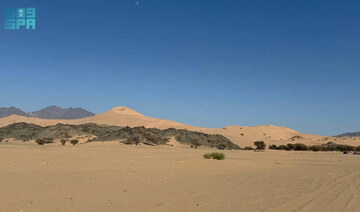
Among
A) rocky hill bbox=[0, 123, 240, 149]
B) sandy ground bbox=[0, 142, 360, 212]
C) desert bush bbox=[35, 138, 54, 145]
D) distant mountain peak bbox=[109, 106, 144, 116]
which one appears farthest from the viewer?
distant mountain peak bbox=[109, 106, 144, 116]

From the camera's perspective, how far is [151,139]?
40.1m

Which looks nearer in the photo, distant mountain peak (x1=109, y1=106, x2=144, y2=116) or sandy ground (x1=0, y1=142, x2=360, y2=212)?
sandy ground (x1=0, y1=142, x2=360, y2=212)

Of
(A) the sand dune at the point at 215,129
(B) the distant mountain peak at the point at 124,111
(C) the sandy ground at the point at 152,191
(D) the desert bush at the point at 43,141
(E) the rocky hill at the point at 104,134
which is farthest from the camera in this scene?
(B) the distant mountain peak at the point at 124,111

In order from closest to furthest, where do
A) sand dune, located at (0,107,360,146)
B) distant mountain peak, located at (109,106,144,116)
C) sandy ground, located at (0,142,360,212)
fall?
sandy ground, located at (0,142,360,212), sand dune, located at (0,107,360,146), distant mountain peak, located at (109,106,144,116)

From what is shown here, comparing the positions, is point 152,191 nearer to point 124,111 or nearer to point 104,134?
point 104,134

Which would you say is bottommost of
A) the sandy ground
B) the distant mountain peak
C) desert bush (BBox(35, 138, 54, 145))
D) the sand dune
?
the sandy ground

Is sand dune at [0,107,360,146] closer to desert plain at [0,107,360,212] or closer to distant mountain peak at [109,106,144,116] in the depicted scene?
distant mountain peak at [109,106,144,116]

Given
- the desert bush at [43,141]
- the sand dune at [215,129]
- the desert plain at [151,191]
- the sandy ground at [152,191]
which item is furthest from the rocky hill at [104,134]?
the sandy ground at [152,191]

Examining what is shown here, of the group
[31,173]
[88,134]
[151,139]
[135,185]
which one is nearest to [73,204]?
Answer: [135,185]

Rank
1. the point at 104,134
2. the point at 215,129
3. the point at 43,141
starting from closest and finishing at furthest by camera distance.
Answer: the point at 43,141, the point at 104,134, the point at 215,129

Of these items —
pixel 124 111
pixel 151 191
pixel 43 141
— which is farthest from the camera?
pixel 124 111

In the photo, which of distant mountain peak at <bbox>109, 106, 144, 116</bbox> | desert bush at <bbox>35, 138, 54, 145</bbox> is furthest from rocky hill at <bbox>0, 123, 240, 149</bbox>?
distant mountain peak at <bbox>109, 106, 144, 116</bbox>

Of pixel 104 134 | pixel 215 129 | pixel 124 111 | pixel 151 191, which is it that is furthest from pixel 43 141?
pixel 124 111

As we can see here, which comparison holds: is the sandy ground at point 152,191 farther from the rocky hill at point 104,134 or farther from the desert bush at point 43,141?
the rocky hill at point 104,134
